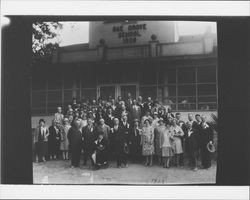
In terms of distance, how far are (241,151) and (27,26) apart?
105 inches

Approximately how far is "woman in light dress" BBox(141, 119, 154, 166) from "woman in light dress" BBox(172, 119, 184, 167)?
9.6 inches

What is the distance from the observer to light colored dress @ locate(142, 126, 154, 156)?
3.90 m

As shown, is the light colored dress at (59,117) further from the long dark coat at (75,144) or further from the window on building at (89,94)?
the window on building at (89,94)

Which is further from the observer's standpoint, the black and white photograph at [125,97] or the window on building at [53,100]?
the window on building at [53,100]

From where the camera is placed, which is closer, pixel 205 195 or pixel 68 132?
pixel 205 195

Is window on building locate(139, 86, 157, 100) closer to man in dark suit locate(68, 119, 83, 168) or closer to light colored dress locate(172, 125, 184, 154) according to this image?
light colored dress locate(172, 125, 184, 154)

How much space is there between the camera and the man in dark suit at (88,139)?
3951 millimetres

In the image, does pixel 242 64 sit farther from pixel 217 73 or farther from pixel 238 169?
pixel 238 169

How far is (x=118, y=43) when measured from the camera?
3.92m

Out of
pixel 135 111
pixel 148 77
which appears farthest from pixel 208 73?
pixel 135 111

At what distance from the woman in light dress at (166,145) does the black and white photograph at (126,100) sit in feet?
0.03

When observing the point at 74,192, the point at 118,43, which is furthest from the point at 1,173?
the point at 118,43

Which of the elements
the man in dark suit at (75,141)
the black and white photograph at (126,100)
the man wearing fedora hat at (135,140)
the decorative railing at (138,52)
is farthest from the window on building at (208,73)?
the man in dark suit at (75,141)

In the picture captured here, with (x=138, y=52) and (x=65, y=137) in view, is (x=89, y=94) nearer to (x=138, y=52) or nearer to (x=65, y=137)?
(x=65, y=137)
